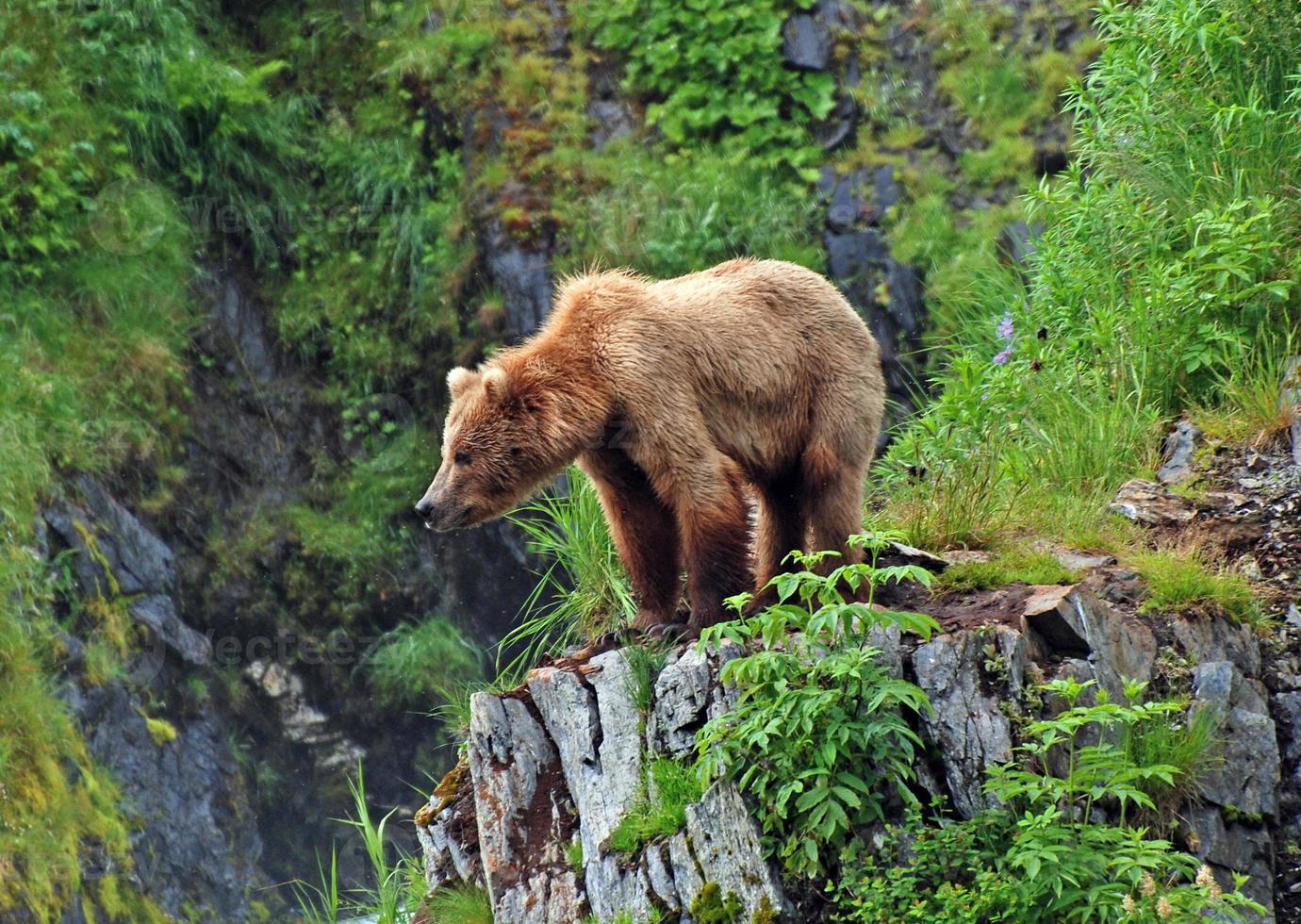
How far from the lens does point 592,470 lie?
19.4 ft

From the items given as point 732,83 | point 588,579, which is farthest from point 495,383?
point 732,83

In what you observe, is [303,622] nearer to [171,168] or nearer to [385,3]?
[171,168]

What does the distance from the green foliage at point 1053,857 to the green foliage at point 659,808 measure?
2.25 ft

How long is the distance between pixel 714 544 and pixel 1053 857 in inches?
69.1

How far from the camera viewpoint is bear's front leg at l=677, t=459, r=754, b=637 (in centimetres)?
548

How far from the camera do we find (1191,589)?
5559 mm

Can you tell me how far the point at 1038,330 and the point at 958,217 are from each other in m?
3.59

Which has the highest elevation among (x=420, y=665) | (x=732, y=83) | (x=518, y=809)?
(x=732, y=83)

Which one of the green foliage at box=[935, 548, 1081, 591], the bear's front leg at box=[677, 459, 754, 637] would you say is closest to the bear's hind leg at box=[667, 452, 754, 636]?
the bear's front leg at box=[677, 459, 754, 637]

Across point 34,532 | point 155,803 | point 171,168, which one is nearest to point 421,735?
point 155,803

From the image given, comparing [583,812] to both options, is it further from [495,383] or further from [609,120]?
[609,120]

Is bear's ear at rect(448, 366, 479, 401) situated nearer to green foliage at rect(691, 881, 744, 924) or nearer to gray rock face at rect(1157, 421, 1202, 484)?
green foliage at rect(691, 881, 744, 924)

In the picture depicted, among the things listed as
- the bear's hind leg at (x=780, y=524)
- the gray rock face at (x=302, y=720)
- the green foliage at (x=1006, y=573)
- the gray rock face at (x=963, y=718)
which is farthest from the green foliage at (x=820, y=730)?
the gray rock face at (x=302, y=720)

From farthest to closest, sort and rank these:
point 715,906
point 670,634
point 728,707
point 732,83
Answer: point 732,83 < point 670,634 < point 728,707 < point 715,906
